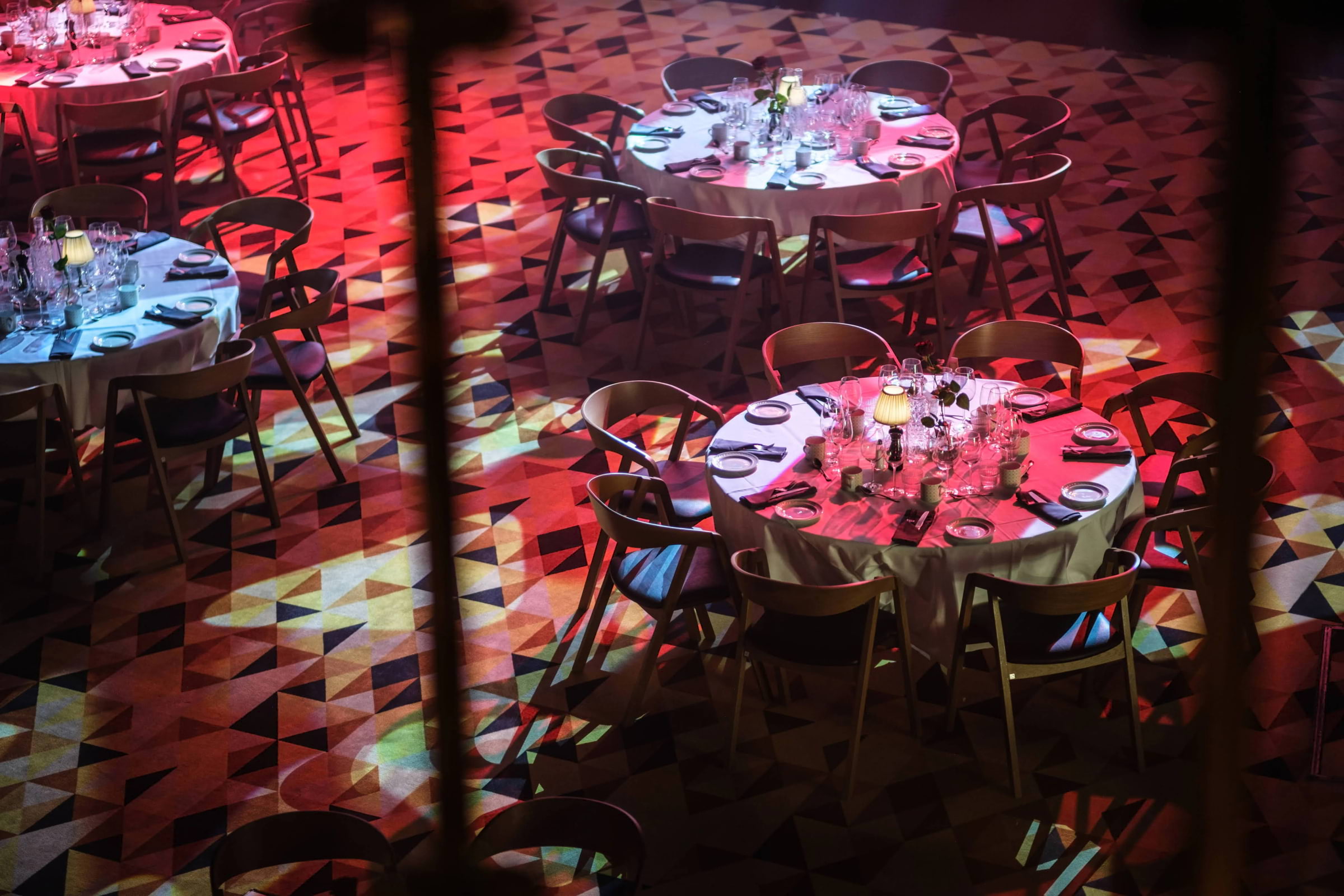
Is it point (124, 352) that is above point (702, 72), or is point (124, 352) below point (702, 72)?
below

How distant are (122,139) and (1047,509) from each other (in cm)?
612

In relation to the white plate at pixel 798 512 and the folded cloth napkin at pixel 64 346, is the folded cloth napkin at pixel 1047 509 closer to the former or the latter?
the white plate at pixel 798 512

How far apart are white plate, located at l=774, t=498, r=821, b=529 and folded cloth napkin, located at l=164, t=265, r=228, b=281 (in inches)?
123

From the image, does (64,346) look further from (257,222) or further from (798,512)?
(798,512)

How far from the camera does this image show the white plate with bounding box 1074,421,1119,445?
15.4 feet

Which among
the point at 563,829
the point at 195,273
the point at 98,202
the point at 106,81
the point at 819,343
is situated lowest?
the point at 563,829

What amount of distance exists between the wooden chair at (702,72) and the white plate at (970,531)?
4.58m

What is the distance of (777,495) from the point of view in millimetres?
4504

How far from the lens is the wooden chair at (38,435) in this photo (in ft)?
17.0

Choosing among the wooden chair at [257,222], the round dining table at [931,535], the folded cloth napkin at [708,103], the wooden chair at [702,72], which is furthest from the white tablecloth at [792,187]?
the round dining table at [931,535]

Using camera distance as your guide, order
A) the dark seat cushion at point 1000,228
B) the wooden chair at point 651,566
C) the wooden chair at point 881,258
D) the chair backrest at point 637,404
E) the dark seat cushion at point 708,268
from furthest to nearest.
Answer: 1. the dark seat cushion at point 1000,228
2. the dark seat cushion at point 708,268
3. the wooden chair at point 881,258
4. the chair backrest at point 637,404
5. the wooden chair at point 651,566

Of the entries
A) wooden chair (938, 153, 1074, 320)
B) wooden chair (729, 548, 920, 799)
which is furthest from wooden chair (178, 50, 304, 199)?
wooden chair (729, 548, 920, 799)

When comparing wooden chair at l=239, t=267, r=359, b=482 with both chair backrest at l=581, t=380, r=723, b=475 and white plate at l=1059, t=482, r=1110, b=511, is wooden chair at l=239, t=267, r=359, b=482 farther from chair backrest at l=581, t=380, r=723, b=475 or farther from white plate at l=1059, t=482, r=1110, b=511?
white plate at l=1059, t=482, r=1110, b=511

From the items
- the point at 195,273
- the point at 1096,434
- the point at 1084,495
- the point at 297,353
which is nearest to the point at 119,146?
the point at 195,273
